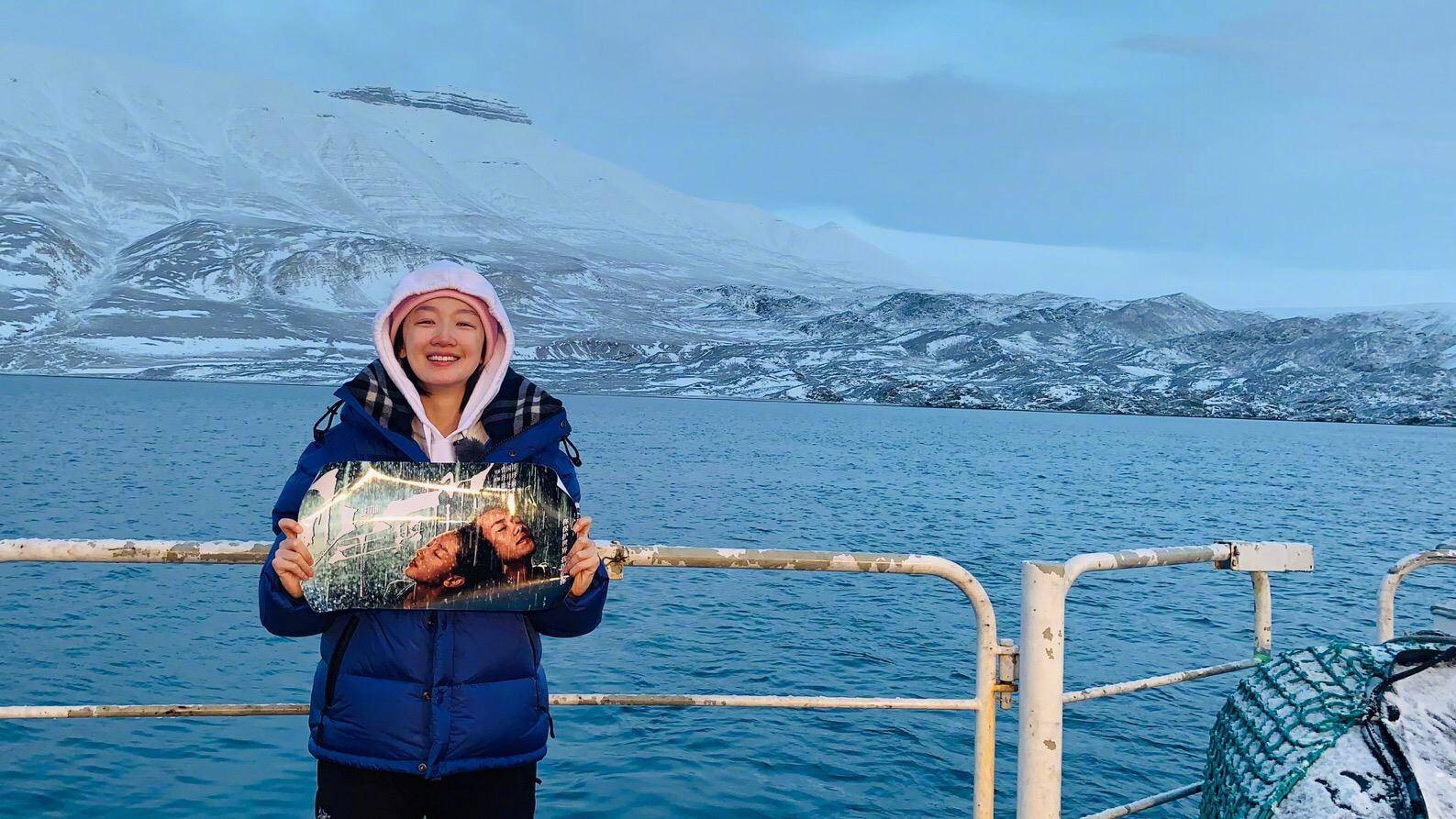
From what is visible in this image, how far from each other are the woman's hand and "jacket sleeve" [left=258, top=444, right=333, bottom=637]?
2.08 ft

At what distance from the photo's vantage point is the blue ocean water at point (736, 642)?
1064 cm

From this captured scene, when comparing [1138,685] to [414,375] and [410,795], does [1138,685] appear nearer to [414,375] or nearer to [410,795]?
[410,795]

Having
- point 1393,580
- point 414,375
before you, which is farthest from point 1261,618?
point 414,375

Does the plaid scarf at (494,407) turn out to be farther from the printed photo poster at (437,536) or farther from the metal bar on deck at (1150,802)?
the metal bar on deck at (1150,802)

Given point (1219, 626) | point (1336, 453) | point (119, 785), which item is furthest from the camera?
point (1336, 453)

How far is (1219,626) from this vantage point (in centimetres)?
2112

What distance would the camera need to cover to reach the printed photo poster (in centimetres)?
252

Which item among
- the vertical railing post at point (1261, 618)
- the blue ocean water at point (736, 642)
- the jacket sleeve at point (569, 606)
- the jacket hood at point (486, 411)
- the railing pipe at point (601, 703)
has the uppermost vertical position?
the jacket hood at point (486, 411)

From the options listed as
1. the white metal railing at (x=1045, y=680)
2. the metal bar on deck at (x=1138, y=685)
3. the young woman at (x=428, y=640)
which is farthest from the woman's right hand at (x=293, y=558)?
the metal bar on deck at (x=1138, y=685)

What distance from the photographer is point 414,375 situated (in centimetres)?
286

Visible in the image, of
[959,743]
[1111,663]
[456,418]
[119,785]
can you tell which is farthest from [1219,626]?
[456,418]

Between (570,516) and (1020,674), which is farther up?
(570,516)

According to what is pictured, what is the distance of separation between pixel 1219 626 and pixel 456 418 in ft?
71.6

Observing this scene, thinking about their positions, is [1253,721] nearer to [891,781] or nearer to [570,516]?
[570,516]
